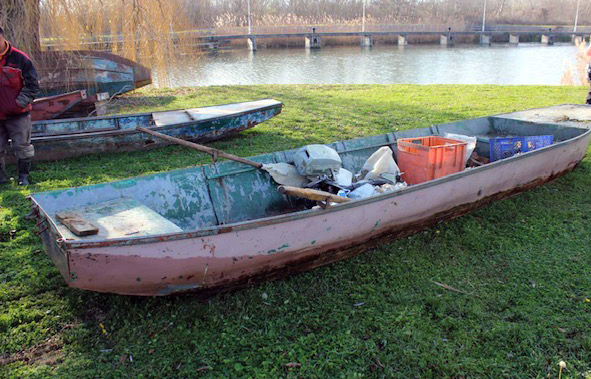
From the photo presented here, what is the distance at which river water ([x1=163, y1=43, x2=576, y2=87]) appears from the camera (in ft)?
67.5

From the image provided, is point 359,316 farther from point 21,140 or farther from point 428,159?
point 21,140

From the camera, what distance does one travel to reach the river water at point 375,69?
20.6 metres

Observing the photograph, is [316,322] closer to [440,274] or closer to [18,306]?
[440,274]

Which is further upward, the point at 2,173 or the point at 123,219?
the point at 123,219

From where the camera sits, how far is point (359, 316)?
3.78 m

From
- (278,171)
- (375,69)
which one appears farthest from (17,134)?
(375,69)

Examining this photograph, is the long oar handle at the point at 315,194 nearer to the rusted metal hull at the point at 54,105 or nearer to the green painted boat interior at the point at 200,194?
the green painted boat interior at the point at 200,194

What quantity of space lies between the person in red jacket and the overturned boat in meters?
2.47

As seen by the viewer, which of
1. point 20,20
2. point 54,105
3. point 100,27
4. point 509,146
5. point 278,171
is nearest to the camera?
point 278,171

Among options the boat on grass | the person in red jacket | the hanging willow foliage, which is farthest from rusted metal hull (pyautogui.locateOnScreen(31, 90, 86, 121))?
the person in red jacket

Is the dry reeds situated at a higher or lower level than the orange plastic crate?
higher

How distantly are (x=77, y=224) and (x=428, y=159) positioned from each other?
3735 millimetres

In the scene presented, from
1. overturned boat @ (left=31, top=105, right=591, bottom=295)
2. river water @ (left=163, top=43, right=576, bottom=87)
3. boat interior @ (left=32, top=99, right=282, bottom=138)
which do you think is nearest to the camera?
overturned boat @ (left=31, top=105, right=591, bottom=295)

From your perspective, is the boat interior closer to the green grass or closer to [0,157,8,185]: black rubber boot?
[0,157,8,185]: black rubber boot
